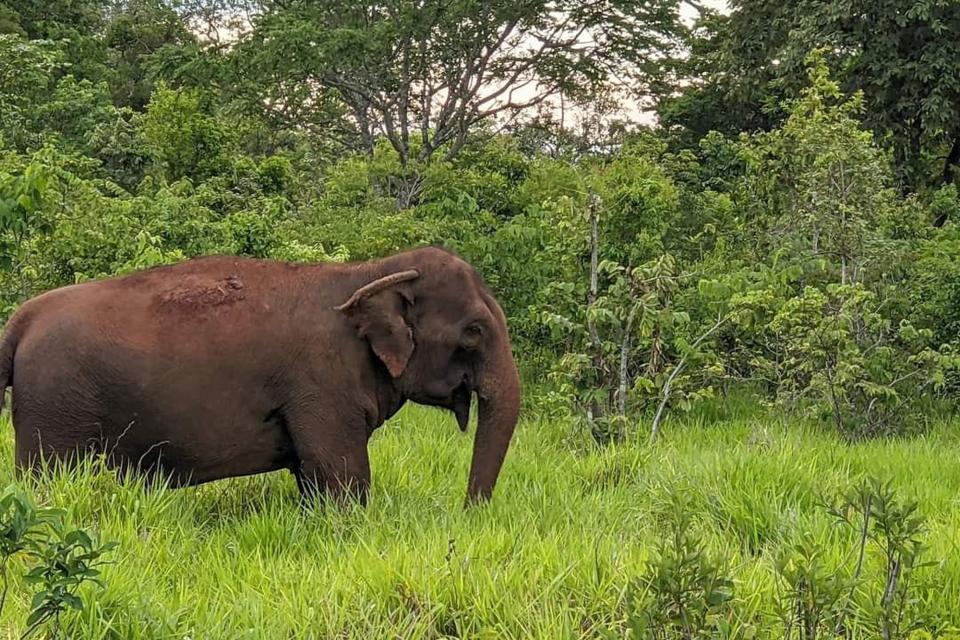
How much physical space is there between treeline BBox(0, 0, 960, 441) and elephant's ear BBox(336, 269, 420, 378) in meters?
1.45

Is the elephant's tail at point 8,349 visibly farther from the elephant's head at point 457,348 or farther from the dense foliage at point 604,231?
the elephant's head at point 457,348

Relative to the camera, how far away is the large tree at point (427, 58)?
14875 mm

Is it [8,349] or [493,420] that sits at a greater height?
[8,349]

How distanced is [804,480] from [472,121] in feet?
40.2

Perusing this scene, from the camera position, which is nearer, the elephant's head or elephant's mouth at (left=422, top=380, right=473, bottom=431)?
the elephant's head

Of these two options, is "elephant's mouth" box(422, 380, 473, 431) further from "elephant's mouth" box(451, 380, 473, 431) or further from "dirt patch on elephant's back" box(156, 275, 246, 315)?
"dirt patch on elephant's back" box(156, 275, 246, 315)

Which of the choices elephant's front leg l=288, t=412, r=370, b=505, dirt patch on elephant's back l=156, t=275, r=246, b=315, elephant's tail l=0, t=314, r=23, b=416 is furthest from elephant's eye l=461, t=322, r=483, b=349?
elephant's tail l=0, t=314, r=23, b=416

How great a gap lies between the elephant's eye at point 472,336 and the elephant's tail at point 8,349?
200 cm

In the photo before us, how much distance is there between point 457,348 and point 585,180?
5.44 meters

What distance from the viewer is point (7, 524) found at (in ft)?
8.45

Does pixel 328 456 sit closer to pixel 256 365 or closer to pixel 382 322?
pixel 256 365

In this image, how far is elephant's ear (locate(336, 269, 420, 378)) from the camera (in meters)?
4.74

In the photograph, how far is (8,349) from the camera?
179 inches

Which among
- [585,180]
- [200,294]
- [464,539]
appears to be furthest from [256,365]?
[585,180]
